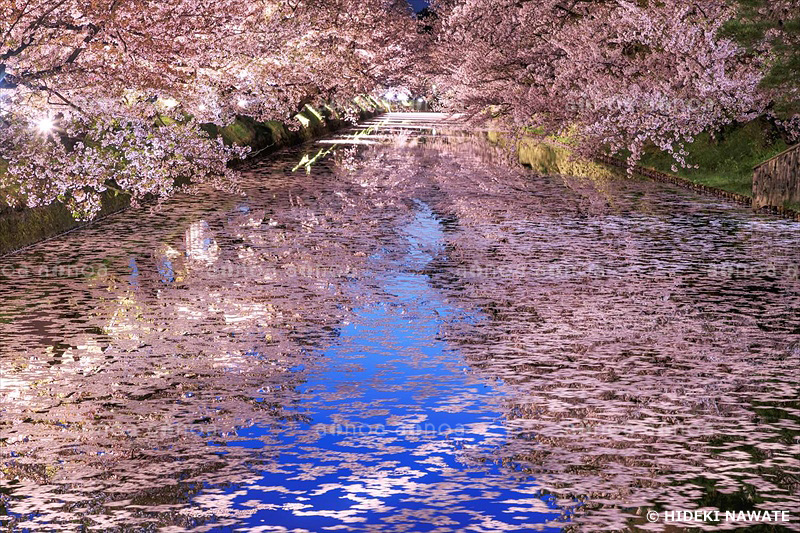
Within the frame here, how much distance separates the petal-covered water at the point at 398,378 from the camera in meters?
6.74

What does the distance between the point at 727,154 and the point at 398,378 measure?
84.8 feet

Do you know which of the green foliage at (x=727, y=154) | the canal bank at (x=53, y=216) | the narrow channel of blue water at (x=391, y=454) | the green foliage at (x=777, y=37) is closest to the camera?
the narrow channel of blue water at (x=391, y=454)

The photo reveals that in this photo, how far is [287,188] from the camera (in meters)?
29.8

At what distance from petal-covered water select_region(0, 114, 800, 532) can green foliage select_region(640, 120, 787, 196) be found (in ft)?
35.5

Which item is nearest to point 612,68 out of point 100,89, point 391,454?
point 100,89

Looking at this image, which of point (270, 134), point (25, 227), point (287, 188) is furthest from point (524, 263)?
point (270, 134)

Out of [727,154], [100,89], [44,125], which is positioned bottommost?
[727,154]

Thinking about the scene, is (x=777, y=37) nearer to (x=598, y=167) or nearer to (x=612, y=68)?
(x=612, y=68)

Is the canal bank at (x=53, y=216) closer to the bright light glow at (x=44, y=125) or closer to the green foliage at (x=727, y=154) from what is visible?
the bright light glow at (x=44, y=125)

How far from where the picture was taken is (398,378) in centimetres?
991

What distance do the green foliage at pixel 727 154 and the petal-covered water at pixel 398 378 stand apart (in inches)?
426

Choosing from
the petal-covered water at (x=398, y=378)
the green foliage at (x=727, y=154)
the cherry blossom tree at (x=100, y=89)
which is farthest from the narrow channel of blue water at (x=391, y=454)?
the green foliage at (x=727, y=154)

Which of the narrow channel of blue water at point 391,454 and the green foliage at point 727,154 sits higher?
the green foliage at point 727,154

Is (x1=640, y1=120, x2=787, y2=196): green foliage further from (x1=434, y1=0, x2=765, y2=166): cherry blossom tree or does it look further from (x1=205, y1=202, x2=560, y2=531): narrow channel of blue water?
(x1=205, y1=202, x2=560, y2=531): narrow channel of blue water
